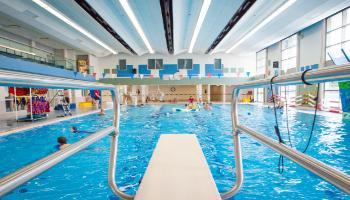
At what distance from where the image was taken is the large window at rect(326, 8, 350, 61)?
34.6 ft

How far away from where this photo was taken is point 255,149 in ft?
14.5

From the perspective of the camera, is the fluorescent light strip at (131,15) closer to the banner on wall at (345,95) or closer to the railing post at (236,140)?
the railing post at (236,140)

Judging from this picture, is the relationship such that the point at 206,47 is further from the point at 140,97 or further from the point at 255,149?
the point at 255,149

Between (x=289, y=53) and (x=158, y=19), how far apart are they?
35.5 ft

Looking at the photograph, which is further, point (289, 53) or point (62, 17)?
point (289, 53)

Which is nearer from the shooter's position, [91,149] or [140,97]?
[91,149]

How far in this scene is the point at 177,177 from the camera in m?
1.44

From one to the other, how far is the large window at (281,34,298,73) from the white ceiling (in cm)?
105

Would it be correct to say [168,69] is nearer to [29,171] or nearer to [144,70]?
[144,70]

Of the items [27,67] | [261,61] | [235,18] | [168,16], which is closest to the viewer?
[27,67]

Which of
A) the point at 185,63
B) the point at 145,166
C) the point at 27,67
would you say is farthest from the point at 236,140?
the point at 185,63

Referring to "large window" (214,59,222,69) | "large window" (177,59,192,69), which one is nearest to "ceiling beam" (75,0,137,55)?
"large window" (177,59,192,69)

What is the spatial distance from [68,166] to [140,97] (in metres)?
21.4

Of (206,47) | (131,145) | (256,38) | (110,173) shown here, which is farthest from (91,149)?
(206,47)
